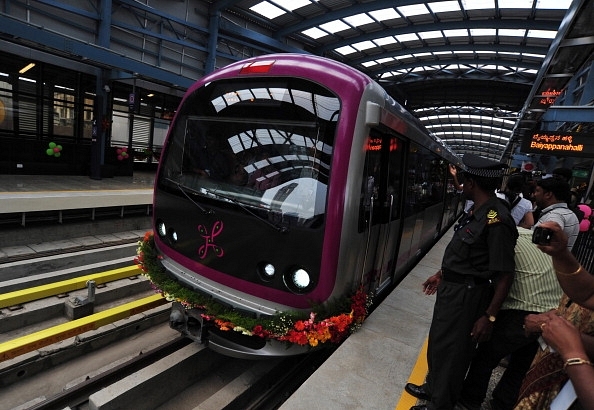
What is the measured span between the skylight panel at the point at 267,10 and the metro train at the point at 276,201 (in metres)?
15.3

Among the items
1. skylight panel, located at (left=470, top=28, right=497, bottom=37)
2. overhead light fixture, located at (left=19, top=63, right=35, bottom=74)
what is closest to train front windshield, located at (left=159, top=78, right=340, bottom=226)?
overhead light fixture, located at (left=19, top=63, right=35, bottom=74)

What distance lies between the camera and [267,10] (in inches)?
672

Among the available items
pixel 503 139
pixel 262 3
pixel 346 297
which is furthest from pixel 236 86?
pixel 503 139

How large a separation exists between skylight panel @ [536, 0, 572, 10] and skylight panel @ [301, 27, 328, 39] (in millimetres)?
9631

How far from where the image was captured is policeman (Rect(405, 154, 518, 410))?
86.0 inches

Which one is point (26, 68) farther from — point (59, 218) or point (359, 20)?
point (359, 20)

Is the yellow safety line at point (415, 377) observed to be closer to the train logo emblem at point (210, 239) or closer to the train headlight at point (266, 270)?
the train headlight at point (266, 270)

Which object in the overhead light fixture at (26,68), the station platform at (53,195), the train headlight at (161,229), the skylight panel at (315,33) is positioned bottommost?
the station platform at (53,195)

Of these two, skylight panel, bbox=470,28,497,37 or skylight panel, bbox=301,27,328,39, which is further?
skylight panel, bbox=301,27,328,39

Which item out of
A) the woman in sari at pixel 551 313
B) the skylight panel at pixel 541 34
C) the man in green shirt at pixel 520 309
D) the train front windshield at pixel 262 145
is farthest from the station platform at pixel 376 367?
the skylight panel at pixel 541 34

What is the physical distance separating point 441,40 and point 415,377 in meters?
20.9

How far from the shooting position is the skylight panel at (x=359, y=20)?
683 inches

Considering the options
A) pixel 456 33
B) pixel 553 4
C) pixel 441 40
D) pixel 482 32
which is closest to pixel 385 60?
pixel 441 40

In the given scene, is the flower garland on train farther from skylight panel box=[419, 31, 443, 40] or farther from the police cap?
skylight panel box=[419, 31, 443, 40]
